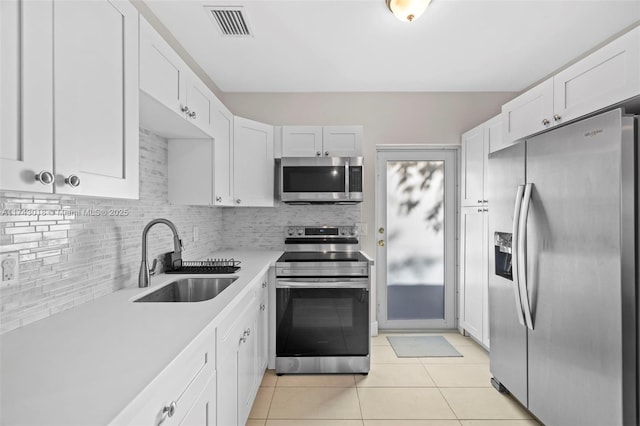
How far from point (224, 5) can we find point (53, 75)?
1.45m

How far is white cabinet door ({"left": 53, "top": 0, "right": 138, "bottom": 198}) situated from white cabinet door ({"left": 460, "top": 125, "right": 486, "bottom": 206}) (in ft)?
8.98

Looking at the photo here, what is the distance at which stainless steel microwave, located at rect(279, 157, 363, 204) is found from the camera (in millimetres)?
3020

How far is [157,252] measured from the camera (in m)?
2.13

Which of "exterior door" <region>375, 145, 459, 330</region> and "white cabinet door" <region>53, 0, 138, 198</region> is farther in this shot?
"exterior door" <region>375, 145, 459, 330</region>

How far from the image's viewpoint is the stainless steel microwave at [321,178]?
302 centimetres

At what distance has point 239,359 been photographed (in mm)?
1725

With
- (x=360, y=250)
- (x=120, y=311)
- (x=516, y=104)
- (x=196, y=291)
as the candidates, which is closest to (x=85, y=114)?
(x=120, y=311)

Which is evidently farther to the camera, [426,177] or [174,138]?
[426,177]

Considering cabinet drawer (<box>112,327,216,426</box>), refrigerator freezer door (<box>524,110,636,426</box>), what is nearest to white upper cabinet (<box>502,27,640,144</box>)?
refrigerator freezer door (<box>524,110,636,426</box>)

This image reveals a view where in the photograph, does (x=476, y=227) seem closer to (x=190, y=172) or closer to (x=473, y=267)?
(x=473, y=267)

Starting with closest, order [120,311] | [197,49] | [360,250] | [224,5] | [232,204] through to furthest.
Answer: [120,311], [224,5], [197,49], [232,204], [360,250]

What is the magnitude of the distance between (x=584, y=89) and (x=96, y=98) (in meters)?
2.19

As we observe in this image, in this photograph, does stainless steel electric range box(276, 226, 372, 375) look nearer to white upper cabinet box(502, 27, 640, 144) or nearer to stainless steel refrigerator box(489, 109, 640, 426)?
stainless steel refrigerator box(489, 109, 640, 426)

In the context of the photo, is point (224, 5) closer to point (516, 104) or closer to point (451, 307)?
point (516, 104)
